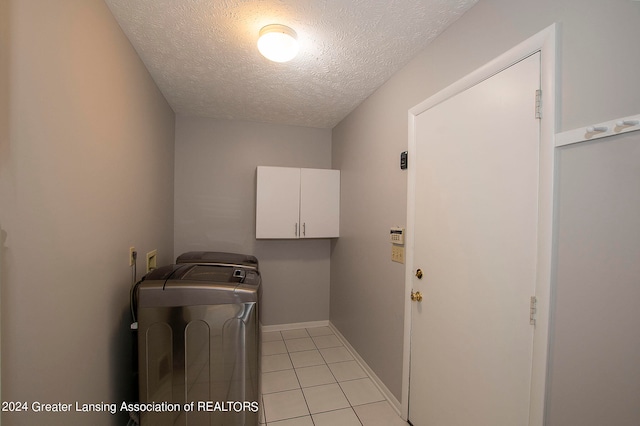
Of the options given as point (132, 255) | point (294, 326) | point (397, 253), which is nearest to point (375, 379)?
point (397, 253)

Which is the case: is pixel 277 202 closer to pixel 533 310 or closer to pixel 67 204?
pixel 67 204

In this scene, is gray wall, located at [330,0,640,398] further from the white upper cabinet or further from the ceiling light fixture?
the ceiling light fixture

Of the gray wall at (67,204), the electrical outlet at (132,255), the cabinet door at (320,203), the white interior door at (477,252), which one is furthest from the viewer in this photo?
the cabinet door at (320,203)

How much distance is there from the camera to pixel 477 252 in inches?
51.0

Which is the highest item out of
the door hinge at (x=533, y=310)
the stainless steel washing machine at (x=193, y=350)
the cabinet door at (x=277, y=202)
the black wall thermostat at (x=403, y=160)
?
Result: the black wall thermostat at (x=403, y=160)

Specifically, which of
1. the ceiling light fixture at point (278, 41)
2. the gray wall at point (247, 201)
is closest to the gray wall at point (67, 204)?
the ceiling light fixture at point (278, 41)

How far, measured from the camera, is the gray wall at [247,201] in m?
2.98

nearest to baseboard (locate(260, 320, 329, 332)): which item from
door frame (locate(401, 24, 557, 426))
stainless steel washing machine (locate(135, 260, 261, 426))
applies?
stainless steel washing machine (locate(135, 260, 261, 426))

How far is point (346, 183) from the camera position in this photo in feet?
9.67

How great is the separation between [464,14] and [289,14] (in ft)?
3.17

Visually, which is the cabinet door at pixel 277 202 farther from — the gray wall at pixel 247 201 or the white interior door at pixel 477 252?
the white interior door at pixel 477 252

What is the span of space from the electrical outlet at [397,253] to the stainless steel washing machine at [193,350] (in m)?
1.10

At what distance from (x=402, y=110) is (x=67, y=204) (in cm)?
205

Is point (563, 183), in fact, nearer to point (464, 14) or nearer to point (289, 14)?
point (464, 14)
